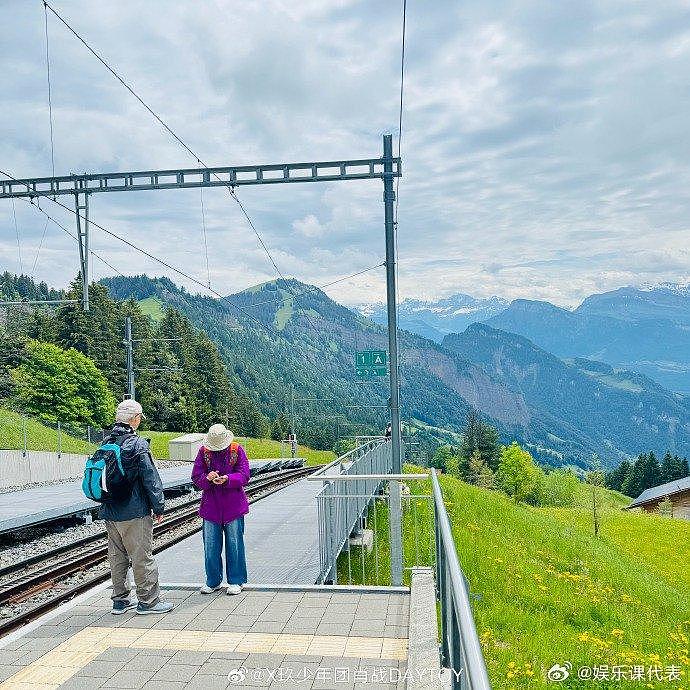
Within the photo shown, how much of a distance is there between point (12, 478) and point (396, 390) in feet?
61.2

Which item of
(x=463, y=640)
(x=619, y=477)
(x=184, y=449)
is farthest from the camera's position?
(x=619, y=477)

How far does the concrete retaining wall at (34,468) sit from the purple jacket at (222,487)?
2202 centimetres

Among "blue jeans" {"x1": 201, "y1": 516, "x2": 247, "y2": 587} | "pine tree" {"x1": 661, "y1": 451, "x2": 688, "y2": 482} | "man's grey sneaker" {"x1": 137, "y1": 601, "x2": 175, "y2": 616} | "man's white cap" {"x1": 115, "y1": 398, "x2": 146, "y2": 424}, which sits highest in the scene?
"man's white cap" {"x1": 115, "y1": 398, "x2": 146, "y2": 424}

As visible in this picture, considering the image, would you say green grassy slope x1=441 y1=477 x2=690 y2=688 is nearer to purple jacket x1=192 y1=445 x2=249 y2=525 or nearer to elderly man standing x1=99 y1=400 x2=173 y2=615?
purple jacket x1=192 y1=445 x2=249 y2=525

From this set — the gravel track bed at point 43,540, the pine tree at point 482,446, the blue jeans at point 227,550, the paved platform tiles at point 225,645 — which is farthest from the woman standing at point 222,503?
the pine tree at point 482,446

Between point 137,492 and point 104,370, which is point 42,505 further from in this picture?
point 104,370

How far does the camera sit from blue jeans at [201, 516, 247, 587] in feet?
23.8

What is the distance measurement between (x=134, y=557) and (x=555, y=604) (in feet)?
23.8

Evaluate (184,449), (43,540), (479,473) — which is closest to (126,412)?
(43,540)

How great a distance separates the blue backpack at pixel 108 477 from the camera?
648 centimetres

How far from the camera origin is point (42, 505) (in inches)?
696

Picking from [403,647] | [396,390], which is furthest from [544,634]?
[396,390]

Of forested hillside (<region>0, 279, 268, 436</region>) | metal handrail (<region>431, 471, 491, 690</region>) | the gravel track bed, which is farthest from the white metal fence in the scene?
forested hillside (<region>0, 279, 268, 436</region>)

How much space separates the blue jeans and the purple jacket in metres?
0.08
